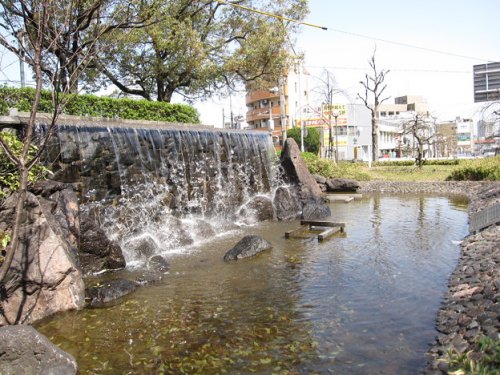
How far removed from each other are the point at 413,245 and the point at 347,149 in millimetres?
55384

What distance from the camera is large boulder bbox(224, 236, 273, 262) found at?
11055mm

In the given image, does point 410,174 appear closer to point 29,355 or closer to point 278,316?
point 278,316

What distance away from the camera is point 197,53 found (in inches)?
962

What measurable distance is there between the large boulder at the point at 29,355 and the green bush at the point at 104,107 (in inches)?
293

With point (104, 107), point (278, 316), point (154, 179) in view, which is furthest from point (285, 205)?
→ point (278, 316)

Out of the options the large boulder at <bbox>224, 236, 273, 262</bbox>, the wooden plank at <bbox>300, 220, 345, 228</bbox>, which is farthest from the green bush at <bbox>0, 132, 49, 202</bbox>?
the wooden plank at <bbox>300, 220, 345, 228</bbox>

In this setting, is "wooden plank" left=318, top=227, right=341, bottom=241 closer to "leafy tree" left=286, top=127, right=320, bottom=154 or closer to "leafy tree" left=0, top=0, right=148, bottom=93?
"leafy tree" left=0, top=0, right=148, bottom=93

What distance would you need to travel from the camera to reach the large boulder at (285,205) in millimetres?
18453

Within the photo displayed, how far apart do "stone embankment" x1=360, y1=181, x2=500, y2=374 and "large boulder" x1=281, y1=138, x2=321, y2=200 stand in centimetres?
1022

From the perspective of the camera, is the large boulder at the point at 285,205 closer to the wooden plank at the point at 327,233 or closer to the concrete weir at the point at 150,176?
the concrete weir at the point at 150,176

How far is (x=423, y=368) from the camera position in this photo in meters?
5.27

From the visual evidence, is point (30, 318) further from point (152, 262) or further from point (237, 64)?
point (237, 64)

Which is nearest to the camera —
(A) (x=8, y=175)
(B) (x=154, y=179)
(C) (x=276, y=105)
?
(A) (x=8, y=175)

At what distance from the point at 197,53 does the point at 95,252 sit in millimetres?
17087
